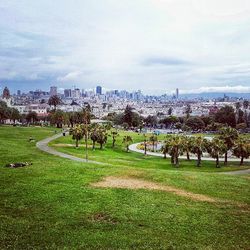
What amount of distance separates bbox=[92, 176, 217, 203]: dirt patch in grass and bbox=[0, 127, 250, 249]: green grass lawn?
1297 mm

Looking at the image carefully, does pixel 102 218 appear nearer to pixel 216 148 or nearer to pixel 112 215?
pixel 112 215

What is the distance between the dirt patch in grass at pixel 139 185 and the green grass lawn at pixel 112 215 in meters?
1.30

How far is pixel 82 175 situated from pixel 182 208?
1550cm

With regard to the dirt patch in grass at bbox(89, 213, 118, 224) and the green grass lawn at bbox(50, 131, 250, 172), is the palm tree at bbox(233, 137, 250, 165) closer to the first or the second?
the green grass lawn at bbox(50, 131, 250, 172)

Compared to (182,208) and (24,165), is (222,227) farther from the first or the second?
(24,165)

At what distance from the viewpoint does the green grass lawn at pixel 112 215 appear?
2444 centimetres

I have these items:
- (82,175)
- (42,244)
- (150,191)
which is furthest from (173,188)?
(42,244)

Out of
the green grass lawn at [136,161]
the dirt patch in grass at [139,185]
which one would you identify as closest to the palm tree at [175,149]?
the green grass lawn at [136,161]

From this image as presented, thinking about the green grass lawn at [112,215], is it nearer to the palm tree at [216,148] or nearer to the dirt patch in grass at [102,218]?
the dirt patch in grass at [102,218]

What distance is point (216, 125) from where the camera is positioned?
200 m

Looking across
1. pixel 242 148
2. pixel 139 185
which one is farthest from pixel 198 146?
pixel 139 185

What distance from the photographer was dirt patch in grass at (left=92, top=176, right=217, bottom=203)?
122 feet

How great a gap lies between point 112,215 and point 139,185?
1149 centimetres

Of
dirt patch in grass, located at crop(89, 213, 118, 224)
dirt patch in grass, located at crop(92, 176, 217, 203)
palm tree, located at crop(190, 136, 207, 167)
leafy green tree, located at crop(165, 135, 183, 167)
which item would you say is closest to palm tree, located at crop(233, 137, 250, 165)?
palm tree, located at crop(190, 136, 207, 167)
